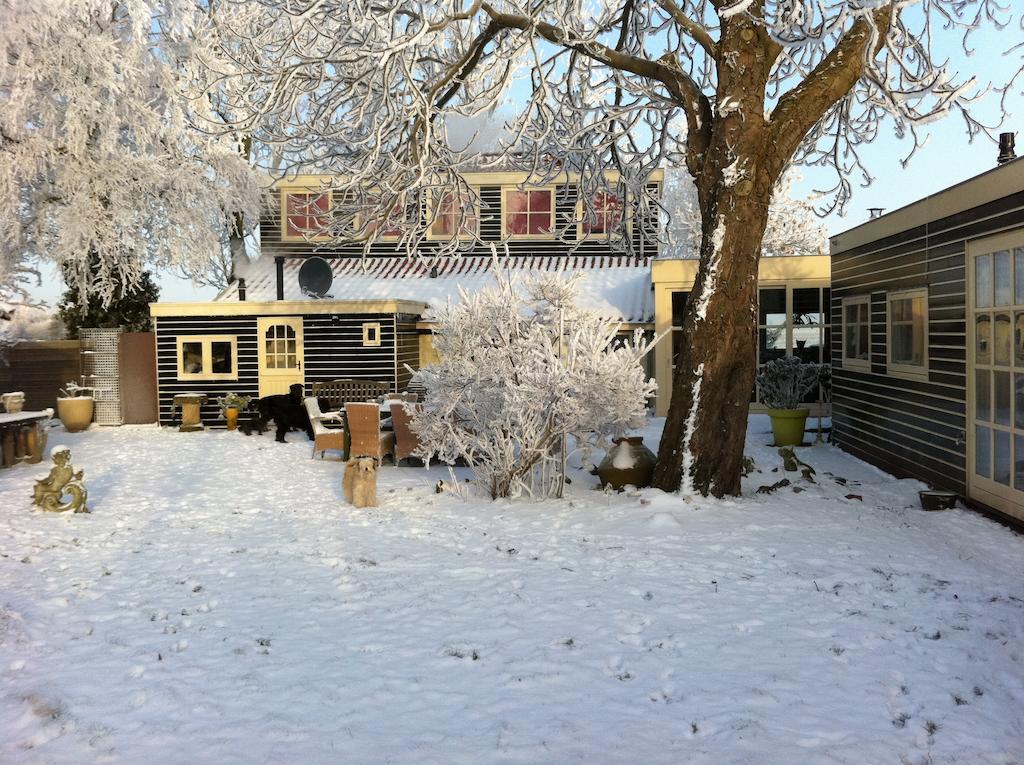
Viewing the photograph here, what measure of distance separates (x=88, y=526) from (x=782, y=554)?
605cm

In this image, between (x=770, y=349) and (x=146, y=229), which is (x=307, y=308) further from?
(x=770, y=349)

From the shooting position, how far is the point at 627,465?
28.4 ft

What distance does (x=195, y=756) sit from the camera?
327 cm

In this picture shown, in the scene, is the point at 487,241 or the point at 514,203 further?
the point at 514,203

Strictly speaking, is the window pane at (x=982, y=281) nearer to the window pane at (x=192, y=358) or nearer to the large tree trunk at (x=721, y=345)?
the large tree trunk at (x=721, y=345)

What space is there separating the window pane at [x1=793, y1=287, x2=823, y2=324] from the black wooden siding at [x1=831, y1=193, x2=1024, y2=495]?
381 cm

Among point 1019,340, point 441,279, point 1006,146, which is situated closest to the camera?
point 1019,340

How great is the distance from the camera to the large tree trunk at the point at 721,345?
8.05 meters

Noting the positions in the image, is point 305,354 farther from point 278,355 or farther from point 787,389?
point 787,389

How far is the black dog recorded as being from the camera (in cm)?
1376

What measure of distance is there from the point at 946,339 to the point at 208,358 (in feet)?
41.3

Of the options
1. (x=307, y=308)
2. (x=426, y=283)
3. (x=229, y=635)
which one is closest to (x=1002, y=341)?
(x=229, y=635)

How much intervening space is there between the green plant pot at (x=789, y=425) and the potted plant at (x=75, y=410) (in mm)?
12136

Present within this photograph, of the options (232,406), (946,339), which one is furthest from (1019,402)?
(232,406)
